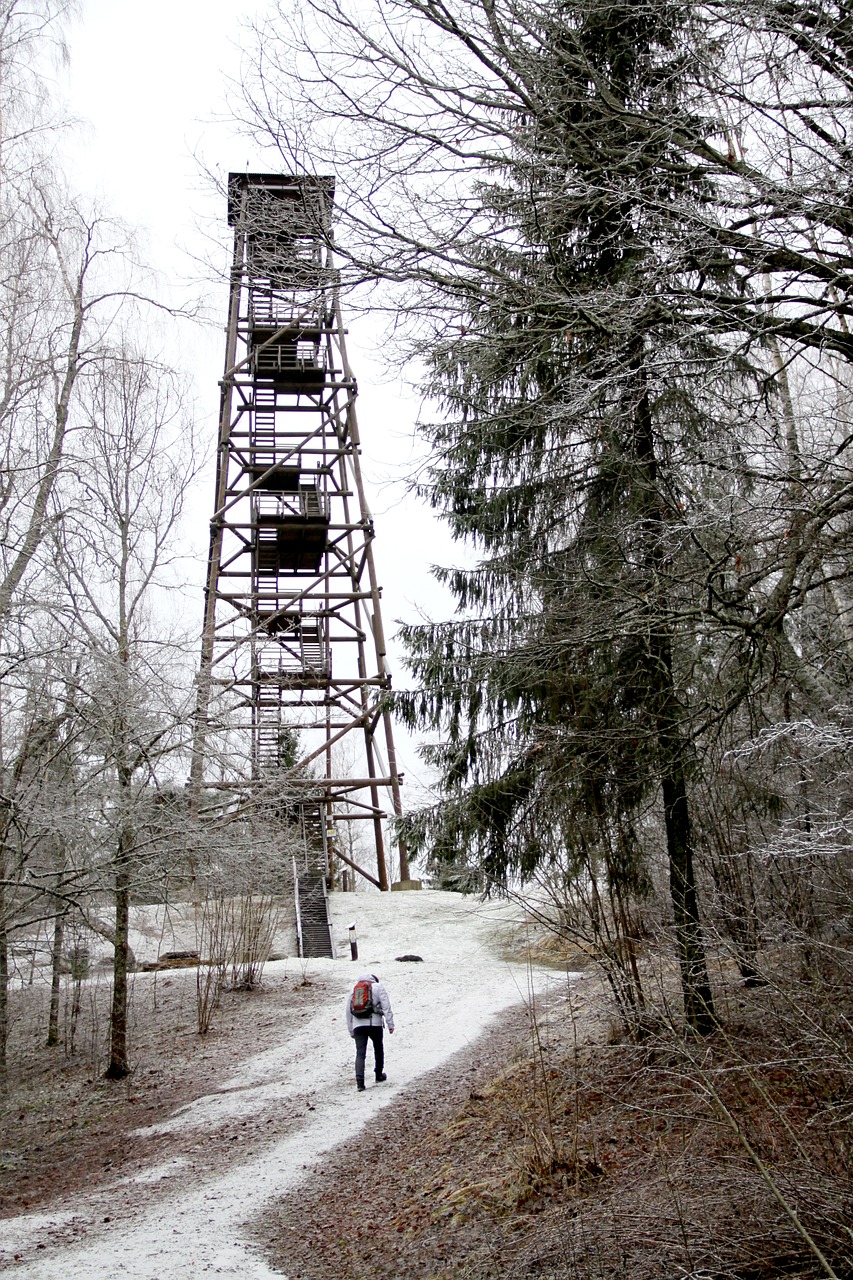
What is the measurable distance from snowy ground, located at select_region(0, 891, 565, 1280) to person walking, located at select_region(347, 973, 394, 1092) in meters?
0.27

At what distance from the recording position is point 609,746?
707cm

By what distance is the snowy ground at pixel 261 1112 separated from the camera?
6477 millimetres

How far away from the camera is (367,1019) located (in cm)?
1034

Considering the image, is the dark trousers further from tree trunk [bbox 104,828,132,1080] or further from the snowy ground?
tree trunk [bbox 104,828,132,1080]

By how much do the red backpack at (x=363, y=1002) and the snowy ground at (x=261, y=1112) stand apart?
82 centimetres

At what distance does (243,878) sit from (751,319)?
9.26 metres

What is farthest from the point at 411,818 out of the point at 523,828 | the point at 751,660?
the point at 751,660

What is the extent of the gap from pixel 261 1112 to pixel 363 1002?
148 centimetres

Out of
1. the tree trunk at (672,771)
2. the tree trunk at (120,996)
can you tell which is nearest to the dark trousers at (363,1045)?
the tree trunk at (120,996)

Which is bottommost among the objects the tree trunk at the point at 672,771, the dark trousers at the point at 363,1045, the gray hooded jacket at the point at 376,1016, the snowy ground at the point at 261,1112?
the snowy ground at the point at 261,1112

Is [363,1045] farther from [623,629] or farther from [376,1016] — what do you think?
[623,629]

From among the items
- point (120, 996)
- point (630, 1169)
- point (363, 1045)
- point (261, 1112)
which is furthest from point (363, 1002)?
point (630, 1169)

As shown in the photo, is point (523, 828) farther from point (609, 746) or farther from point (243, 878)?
point (243, 878)

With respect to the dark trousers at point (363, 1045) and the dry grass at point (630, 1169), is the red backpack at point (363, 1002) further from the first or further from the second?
the dry grass at point (630, 1169)
